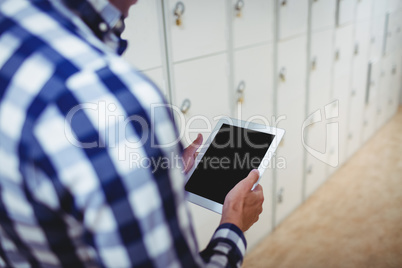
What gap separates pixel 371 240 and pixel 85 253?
2.21 metres

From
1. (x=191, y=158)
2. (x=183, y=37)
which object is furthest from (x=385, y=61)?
(x=191, y=158)

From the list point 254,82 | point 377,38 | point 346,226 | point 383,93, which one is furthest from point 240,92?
point 383,93

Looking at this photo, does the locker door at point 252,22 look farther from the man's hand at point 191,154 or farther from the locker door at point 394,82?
the locker door at point 394,82

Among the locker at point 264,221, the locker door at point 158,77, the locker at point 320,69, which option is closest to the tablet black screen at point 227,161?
the locker door at point 158,77

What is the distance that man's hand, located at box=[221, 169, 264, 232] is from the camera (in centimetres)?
71

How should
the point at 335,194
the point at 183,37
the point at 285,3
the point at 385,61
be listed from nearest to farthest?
the point at 183,37
the point at 285,3
the point at 335,194
the point at 385,61

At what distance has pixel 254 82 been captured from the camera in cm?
195

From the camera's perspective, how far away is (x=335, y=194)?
282 centimetres

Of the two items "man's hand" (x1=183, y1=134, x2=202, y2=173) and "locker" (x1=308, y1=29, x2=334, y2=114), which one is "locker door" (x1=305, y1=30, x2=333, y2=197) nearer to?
"locker" (x1=308, y1=29, x2=334, y2=114)

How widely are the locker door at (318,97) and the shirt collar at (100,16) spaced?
2172 millimetres

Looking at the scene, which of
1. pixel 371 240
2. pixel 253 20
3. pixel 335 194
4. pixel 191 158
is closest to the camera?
pixel 191 158

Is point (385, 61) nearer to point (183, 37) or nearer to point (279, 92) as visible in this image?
point (279, 92)

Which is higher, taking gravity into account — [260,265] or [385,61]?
[385,61]

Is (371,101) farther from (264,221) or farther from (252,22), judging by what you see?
(252,22)
